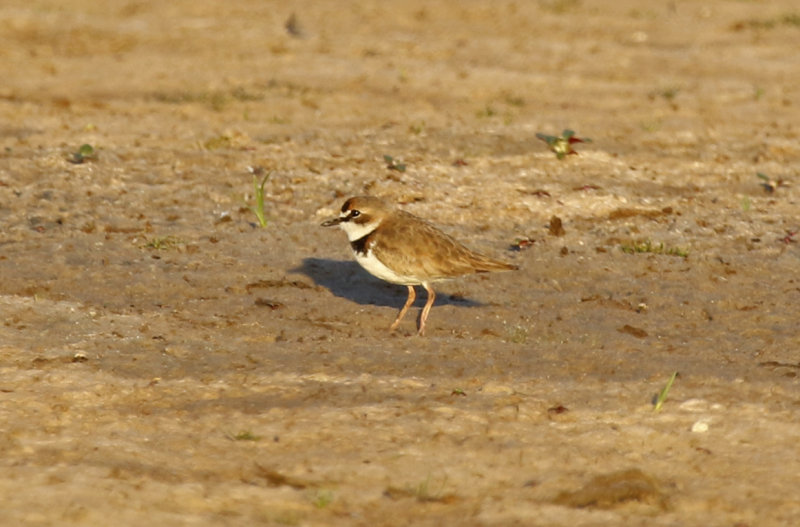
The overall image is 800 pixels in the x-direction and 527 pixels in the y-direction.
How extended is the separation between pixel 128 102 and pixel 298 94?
2249 millimetres

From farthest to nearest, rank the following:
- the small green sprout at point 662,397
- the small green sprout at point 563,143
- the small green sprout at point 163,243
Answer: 1. the small green sprout at point 563,143
2. the small green sprout at point 163,243
3. the small green sprout at point 662,397

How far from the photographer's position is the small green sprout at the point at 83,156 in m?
12.5

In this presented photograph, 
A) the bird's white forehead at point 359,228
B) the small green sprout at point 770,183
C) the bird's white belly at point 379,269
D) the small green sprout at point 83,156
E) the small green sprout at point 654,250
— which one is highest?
the bird's white forehead at point 359,228

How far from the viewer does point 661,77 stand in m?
17.6

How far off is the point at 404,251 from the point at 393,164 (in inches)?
171

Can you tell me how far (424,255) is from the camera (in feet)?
27.7

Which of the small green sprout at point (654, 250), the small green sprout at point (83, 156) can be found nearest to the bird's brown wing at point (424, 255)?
the small green sprout at point (654, 250)

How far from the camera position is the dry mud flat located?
6.05m

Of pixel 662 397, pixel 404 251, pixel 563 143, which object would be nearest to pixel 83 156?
pixel 563 143

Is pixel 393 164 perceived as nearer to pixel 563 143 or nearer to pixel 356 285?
pixel 563 143

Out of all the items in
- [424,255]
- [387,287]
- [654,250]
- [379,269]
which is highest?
[424,255]

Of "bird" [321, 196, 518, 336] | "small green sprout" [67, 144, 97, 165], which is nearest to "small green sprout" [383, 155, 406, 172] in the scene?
"small green sprout" [67, 144, 97, 165]

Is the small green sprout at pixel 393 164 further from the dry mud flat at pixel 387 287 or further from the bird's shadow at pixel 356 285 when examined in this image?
the bird's shadow at pixel 356 285

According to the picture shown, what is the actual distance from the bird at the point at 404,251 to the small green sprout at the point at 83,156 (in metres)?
4.81
